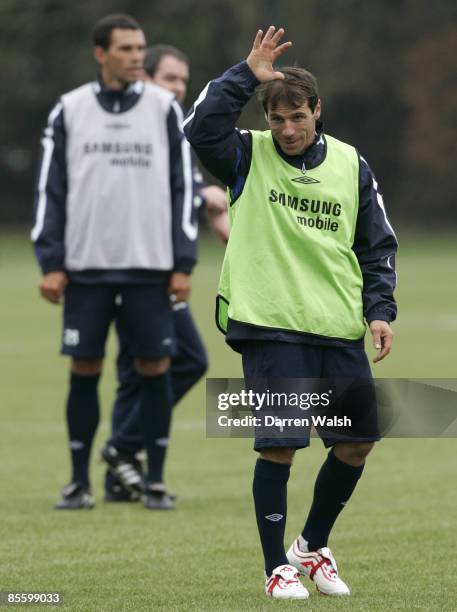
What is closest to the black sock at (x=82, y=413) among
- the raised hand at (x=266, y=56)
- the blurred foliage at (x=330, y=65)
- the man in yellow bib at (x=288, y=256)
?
the man in yellow bib at (x=288, y=256)

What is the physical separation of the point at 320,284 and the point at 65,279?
2615 mm

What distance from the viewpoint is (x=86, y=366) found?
7.94 meters

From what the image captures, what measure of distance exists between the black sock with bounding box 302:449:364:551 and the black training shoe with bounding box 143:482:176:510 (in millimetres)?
2190

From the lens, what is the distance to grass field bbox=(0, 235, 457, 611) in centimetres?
554

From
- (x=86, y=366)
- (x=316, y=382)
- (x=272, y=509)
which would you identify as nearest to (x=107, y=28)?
(x=86, y=366)

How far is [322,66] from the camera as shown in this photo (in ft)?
161

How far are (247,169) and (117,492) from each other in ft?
10.2

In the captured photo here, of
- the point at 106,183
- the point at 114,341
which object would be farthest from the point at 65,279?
the point at 114,341

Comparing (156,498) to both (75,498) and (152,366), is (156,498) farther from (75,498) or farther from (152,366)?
(152,366)

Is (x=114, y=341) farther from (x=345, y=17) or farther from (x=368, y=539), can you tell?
(x=345, y=17)

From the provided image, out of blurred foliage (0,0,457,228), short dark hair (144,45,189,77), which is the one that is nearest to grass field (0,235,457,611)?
short dark hair (144,45,189,77)

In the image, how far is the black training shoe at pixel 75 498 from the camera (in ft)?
25.3

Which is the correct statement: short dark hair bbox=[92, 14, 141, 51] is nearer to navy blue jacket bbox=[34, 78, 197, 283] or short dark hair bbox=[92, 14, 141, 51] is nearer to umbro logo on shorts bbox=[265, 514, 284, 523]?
navy blue jacket bbox=[34, 78, 197, 283]

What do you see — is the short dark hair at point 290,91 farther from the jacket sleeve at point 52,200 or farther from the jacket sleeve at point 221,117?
the jacket sleeve at point 52,200
